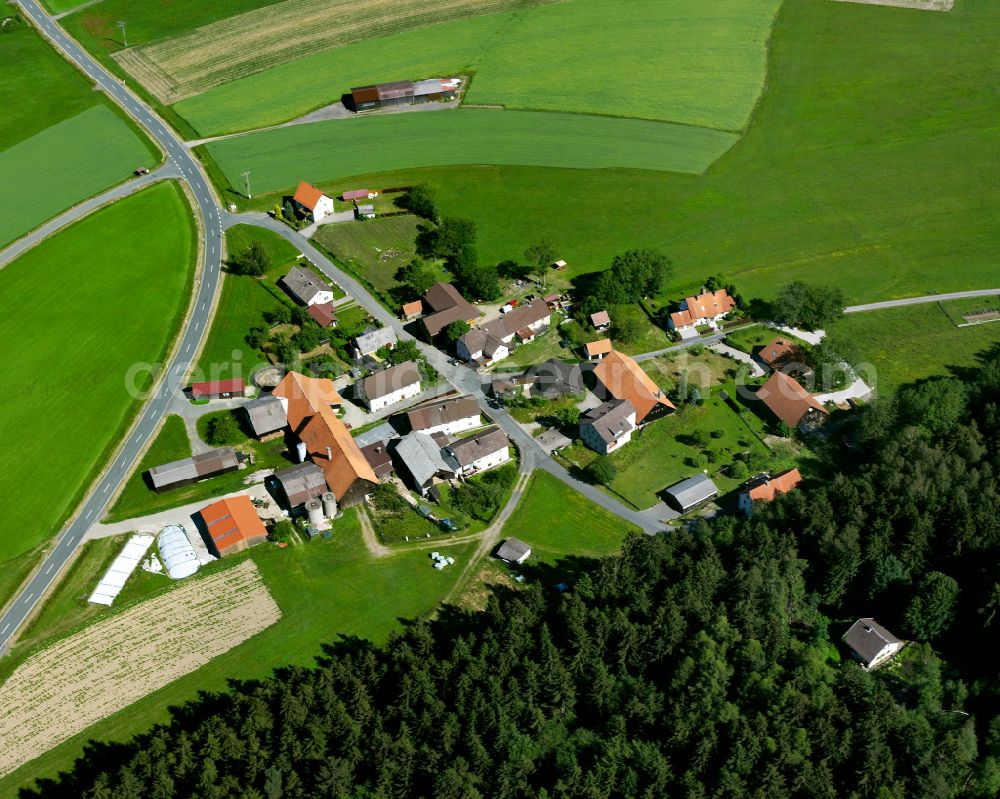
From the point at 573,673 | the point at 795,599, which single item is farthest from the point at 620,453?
the point at 573,673

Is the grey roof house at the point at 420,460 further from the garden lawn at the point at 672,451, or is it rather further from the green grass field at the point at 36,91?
the green grass field at the point at 36,91

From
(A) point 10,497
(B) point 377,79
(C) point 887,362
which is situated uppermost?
(B) point 377,79

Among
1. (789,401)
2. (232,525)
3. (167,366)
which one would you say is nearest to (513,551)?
(232,525)

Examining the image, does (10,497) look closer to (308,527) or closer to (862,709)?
(308,527)

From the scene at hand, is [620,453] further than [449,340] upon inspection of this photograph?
No

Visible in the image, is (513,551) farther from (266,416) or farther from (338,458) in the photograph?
(266,416)

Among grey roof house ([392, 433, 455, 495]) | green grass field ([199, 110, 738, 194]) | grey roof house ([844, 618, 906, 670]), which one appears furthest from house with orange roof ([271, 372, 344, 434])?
grey roof house ([844, 618, 906, 670])

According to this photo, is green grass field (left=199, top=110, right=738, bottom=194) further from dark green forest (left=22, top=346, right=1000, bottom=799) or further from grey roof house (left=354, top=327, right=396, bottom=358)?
dark green forest (left=22, top=346, right=1000, bottom=799)
